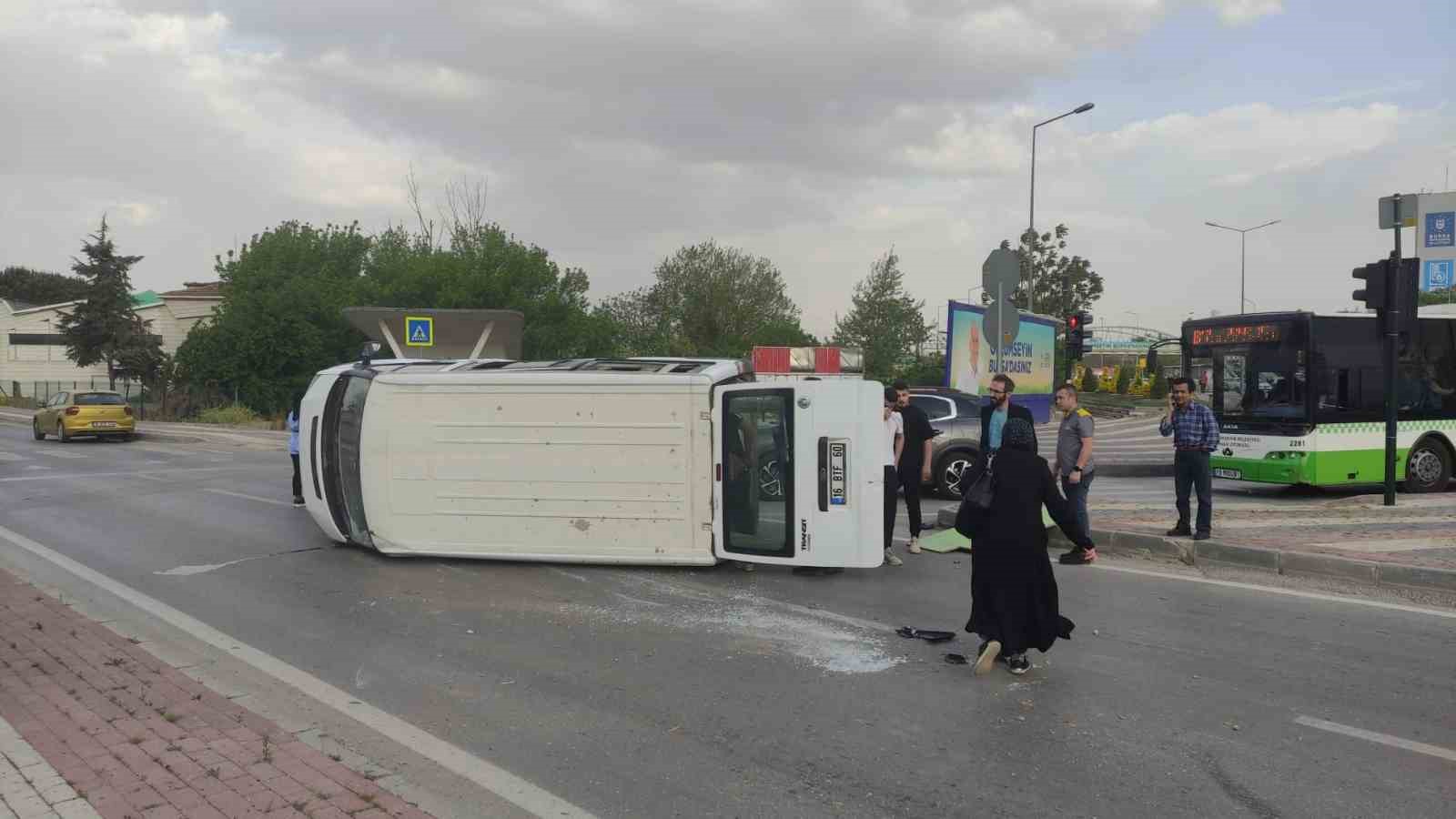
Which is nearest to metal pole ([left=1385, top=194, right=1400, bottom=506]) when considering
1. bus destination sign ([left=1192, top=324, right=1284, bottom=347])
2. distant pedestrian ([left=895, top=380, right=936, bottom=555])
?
bus destination sign ([left=1192, top=324, right=1284, bottom=347])

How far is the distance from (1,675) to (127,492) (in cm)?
1123

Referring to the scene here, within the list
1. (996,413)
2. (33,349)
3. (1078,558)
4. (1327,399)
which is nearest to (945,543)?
(1078,558)

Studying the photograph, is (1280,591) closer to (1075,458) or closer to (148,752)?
(1075,458)

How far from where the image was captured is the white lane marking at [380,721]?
4348 millimetres

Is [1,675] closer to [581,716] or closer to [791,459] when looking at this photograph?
[581,716]

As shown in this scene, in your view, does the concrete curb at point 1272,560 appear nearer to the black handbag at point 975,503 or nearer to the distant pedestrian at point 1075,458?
the distant pedestrian at point 1075,458

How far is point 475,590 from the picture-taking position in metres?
8.53

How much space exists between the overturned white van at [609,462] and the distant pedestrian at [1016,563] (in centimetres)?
221

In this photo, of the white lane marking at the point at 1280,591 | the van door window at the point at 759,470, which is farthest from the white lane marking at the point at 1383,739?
the van door window at the point at 759,470

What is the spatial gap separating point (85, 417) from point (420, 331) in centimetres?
2145

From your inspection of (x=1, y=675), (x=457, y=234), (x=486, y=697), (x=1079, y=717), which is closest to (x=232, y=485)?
(x=1, y=675)

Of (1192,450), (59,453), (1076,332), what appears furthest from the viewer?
(59,453)

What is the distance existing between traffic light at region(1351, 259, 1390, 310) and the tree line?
23.1 metres

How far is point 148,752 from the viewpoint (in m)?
4.74
